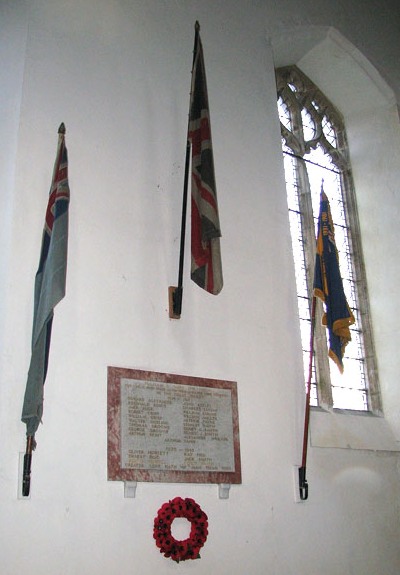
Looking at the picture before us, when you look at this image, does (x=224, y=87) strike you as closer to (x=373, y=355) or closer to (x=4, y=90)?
(x=4, y=90)

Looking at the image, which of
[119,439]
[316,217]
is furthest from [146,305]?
[316,217]

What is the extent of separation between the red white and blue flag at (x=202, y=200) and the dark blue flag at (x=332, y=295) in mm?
1072

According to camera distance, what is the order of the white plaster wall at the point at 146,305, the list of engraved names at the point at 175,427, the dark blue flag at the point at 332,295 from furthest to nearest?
1. the dark blue flag at the point at 332,295
2. the list of engraved names at the point at 175,427
3. the white plaster wall at the point at 146,305

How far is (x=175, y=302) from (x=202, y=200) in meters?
0.65

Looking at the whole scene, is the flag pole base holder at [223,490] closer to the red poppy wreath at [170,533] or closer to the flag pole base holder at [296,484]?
the red poppy wreath at [170,533]

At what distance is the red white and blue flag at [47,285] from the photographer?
3705mm

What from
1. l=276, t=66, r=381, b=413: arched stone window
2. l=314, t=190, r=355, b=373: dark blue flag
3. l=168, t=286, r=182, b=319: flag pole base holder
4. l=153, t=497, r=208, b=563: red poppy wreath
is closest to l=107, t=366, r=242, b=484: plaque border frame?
l=153, t=497, r=208, b=563: red poppy wreath

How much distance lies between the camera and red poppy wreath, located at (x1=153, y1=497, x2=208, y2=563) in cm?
408

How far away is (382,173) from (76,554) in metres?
4.28

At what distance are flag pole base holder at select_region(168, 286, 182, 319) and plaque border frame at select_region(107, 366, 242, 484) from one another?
1.27ft

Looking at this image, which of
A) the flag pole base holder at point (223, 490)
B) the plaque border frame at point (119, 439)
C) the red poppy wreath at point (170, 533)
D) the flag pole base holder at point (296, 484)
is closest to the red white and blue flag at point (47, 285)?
the plaque border frame at point (119, 439)

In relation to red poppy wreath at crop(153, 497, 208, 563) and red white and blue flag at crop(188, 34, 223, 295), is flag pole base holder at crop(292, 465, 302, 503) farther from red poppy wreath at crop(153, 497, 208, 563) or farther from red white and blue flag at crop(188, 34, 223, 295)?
red white and blue flag at crop(188, 34, 223, 295)

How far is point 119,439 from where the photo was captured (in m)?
4.13

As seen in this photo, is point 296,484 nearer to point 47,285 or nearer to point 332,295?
point 332,295
